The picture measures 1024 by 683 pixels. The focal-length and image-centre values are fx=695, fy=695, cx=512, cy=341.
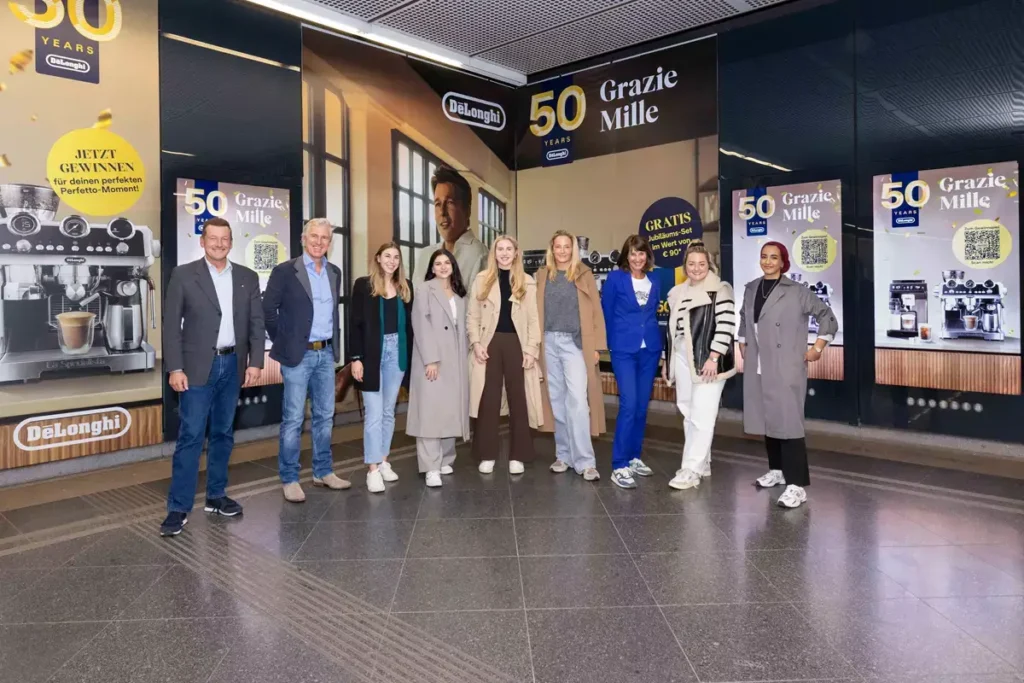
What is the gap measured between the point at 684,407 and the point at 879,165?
2676 mm

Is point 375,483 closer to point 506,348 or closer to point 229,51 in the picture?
point 506,348

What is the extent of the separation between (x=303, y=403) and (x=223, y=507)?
2.36 feet

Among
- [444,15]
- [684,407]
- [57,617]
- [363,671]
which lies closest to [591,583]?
[363,671]

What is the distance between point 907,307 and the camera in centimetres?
527

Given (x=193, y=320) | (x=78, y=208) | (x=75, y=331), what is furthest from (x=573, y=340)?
(x=78, y=208)

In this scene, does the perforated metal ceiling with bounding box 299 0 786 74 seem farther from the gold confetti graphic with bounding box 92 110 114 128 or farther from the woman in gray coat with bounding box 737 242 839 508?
the woman in gray coat with bounding box 737 242 839 508

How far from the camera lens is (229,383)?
12.3 feet

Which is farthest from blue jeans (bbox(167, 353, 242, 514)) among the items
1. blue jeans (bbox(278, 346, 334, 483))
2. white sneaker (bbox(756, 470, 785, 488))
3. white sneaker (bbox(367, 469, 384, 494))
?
white sneaker (bbox(756, 470, 785, 488))

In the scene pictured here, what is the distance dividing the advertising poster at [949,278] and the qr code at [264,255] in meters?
4.78

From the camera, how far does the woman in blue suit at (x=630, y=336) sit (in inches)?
172

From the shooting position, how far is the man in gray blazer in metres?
3.53

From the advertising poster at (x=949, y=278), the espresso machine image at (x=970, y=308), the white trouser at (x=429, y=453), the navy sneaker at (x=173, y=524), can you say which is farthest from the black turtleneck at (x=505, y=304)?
the espresso machine image at (x=970, y=308)

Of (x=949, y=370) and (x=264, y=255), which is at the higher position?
(x=264, y=255)

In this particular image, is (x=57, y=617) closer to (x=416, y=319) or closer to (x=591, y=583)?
(x=591, y=583)
